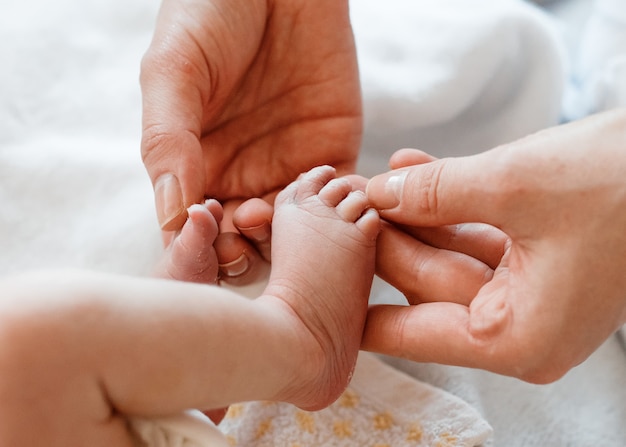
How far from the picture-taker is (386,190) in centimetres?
71

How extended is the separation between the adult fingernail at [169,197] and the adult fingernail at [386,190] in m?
0.21

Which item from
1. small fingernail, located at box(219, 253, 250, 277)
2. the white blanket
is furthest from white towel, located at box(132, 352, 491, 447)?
small fingernail, located at box(219, 253, 250, 277)

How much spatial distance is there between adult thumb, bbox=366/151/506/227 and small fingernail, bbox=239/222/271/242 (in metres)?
0.14

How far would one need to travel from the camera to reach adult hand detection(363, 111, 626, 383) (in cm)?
59

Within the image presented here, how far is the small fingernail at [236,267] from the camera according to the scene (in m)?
0.80

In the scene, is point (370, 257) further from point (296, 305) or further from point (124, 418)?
point (124, 418)

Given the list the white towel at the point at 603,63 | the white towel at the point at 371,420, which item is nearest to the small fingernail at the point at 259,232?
the white towel at the point at 371,420

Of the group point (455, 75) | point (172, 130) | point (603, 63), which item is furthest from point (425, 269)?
point (603, 63)

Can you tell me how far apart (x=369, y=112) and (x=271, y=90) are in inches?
6.7

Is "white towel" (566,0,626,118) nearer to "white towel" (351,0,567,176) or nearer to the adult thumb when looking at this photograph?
"white towel" (351,0,567,176)

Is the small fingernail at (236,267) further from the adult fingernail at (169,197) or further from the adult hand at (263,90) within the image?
the adult fingernail at (169,197)

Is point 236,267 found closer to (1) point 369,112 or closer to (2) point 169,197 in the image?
(2) point 169,197

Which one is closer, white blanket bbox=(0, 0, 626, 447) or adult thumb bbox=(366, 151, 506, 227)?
adult thumb bbox=(366, 151, 506, 227)

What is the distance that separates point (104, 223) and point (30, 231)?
0.36 ft
